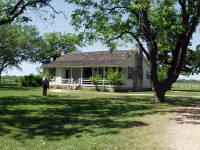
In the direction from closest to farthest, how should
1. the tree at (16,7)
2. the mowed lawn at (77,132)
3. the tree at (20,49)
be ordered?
the mowed lawn at (77,132) → the tree at (16,7) → the tree at (20,49)

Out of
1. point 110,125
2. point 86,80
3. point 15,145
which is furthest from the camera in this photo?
point 86,80

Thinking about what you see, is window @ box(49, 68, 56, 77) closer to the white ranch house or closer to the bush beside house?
the white ranch house

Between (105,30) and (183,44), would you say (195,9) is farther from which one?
(105,30)

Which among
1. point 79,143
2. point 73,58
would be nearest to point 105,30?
point 79,143

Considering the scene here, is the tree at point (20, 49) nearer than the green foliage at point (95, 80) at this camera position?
No

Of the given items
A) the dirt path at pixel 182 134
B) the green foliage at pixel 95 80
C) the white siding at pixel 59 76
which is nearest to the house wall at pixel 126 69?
the green foliage at pixel 95 80

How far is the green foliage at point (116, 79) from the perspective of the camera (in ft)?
104

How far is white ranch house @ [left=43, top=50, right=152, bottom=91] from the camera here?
34.9 m

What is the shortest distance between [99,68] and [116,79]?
19.7 feet

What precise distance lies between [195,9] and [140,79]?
1987 cm

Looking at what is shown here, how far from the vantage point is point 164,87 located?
763 inches

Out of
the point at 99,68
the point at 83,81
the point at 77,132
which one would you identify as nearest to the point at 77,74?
the point at 83,81

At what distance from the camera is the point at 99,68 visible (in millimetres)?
37219

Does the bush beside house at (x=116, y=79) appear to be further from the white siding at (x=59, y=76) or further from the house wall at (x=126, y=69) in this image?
the white siding at (x=59, y=76)
